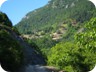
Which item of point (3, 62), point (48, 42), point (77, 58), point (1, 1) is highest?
point (48, 42)

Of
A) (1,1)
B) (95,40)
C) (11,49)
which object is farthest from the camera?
(11,49)

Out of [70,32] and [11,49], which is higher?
[70,32]

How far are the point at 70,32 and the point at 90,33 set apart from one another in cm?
17793

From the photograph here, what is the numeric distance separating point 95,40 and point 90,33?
0.25 meters

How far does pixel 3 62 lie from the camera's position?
1145 centimetres

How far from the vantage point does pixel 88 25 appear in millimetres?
10883

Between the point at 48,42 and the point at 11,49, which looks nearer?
the point at 11,49

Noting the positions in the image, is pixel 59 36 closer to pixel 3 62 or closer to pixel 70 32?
pixel 70 32

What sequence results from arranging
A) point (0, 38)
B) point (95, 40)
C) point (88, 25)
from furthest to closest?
point (0, 38), point (88, 25), point (95, 40)

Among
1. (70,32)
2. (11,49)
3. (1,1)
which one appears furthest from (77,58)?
(70,32)

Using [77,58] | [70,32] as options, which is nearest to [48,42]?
[70,32]

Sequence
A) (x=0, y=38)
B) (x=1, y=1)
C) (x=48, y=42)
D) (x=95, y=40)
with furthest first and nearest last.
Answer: (x=48, y=42), (x=0, y=38), (x=95, y=40), (x=1, y=1)

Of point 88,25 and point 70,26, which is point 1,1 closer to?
point 88,25

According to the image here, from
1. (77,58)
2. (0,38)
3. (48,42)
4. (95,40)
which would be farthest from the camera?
(48,42)
